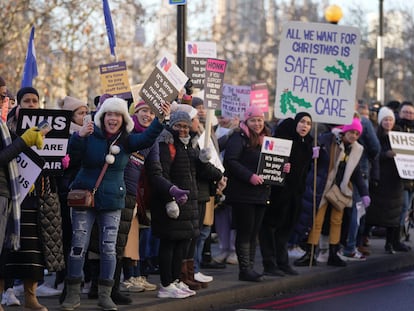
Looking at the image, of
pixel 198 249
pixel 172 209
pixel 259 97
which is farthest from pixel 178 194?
pixel 259 97

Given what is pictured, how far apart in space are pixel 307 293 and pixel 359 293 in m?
0.56

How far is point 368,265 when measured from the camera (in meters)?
13.9

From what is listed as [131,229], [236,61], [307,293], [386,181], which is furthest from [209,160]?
[236,61]

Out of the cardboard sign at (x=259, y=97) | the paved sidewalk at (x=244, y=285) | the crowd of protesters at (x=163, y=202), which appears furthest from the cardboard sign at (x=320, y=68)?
the cardboard sign at (x=259, y=97)

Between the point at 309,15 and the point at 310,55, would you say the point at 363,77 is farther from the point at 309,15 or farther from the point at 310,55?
the point at 309,15

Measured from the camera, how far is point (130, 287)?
10836mm

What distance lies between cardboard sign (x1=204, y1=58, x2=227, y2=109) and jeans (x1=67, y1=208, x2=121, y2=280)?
280cm

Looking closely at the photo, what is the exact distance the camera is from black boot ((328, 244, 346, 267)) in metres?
13.5

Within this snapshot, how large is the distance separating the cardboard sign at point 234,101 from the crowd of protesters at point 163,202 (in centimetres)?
193

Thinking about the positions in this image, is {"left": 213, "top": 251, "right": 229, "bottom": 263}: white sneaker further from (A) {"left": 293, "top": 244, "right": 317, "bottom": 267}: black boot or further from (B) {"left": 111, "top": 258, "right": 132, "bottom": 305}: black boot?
(B) {"left": 111, "top": 258, "right": 132, "bottom": 305}: black boot

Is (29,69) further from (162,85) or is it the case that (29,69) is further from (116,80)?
(162,85)

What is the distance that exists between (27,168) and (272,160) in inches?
151

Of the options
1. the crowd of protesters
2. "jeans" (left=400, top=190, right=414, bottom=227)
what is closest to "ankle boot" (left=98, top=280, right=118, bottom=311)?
the crowd of protesters

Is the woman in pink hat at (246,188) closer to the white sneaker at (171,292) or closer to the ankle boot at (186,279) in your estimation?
the ankle boot at (186,279)
